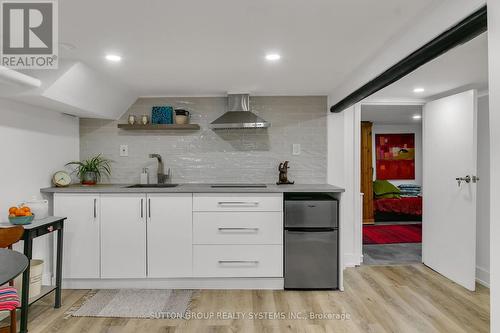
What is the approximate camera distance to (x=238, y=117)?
11.2ft

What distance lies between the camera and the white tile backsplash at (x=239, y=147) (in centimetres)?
372

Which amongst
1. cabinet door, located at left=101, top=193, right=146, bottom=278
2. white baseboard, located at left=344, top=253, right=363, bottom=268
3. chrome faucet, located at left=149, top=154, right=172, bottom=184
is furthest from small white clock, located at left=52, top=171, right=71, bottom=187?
white baseboard, located at left=344, top=253, right=363, bottom=268

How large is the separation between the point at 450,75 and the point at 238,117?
2.12 metres

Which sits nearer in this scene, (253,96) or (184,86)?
(184,86)

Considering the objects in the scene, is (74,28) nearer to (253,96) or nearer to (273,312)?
(253,96)

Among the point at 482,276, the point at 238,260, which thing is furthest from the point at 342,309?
the point at 482,276

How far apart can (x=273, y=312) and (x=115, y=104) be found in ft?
8.94

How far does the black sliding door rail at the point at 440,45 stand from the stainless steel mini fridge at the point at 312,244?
124 cm

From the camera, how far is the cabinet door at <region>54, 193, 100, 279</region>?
3.01 meters

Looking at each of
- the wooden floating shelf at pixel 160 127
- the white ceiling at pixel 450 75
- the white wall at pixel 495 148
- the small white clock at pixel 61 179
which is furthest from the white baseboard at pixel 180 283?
the white ceiling at pixel 450 75

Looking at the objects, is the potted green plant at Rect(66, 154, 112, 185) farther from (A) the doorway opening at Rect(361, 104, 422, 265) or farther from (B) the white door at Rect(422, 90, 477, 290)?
(B) the white door at Rect(422, 90, 477, 290)

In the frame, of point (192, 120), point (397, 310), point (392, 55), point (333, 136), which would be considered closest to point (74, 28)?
point (192, 120)

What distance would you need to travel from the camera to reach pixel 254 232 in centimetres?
303

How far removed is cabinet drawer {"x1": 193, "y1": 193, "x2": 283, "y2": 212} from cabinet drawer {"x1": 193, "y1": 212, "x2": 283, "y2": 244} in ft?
0.16
